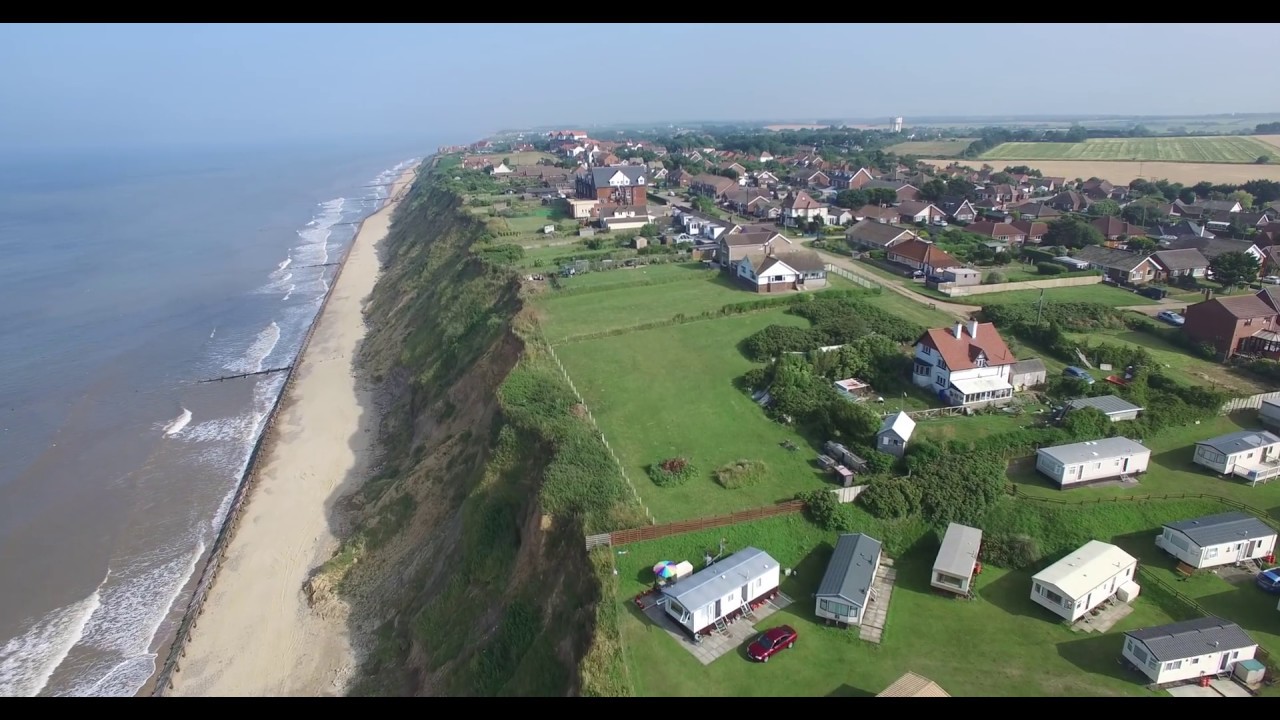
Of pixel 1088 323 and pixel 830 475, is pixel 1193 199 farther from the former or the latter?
pixel 830 475

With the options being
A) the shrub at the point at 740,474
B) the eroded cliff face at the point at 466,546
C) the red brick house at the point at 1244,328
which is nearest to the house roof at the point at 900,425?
the shrub at the point at 740,474

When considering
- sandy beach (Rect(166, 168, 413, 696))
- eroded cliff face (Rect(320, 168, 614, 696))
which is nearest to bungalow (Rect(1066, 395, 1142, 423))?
eroded cliff face (Rect(320, 168, 614, 696))

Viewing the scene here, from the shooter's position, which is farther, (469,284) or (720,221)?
(720,221)

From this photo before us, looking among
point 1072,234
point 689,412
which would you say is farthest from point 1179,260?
point 689,412

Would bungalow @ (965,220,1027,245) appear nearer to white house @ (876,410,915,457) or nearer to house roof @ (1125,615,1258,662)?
white house @ (876,410,915,457)

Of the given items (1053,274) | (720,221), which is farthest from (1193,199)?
(720,221)

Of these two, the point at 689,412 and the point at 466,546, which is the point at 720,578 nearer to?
the point at 466,546
